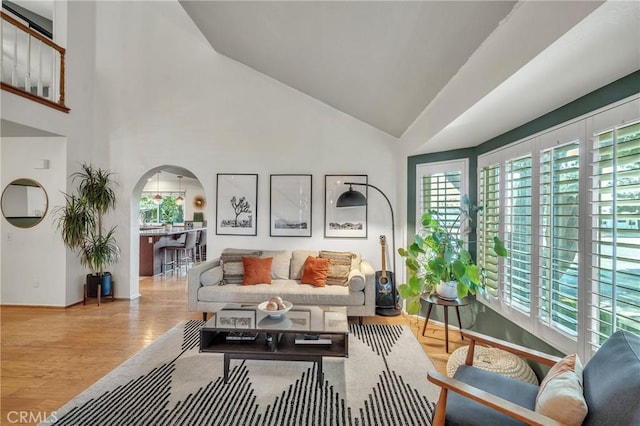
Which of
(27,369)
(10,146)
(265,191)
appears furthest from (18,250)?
(265,191)

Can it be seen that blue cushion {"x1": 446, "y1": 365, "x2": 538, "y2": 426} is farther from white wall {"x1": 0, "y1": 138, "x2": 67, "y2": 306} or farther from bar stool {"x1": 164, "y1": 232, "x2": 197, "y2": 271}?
bar stool {"x1": 164, "y1": 232, "x2": 197, "y2": 271}

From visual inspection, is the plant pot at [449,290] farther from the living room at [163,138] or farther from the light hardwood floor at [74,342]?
the living room at [163,138]

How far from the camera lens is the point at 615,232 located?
173 centimetres

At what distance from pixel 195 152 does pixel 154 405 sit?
3.60 meters

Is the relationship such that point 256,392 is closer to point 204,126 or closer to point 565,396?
point 565,396

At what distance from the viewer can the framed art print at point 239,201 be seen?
188 inches

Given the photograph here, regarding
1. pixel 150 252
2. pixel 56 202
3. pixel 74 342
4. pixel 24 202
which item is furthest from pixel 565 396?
pixel 150 252

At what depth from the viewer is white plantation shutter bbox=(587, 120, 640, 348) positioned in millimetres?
1628

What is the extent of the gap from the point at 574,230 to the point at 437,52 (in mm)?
1556

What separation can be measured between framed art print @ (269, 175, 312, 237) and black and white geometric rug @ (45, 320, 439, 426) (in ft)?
6.83

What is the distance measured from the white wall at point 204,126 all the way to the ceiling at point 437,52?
20.7 inches

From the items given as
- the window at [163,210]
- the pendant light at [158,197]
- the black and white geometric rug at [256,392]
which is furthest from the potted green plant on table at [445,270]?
the window at [163,210]

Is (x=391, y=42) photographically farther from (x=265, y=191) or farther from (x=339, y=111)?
(x=265, y=191)

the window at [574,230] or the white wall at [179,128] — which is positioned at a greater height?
the white wall at [179,128]
